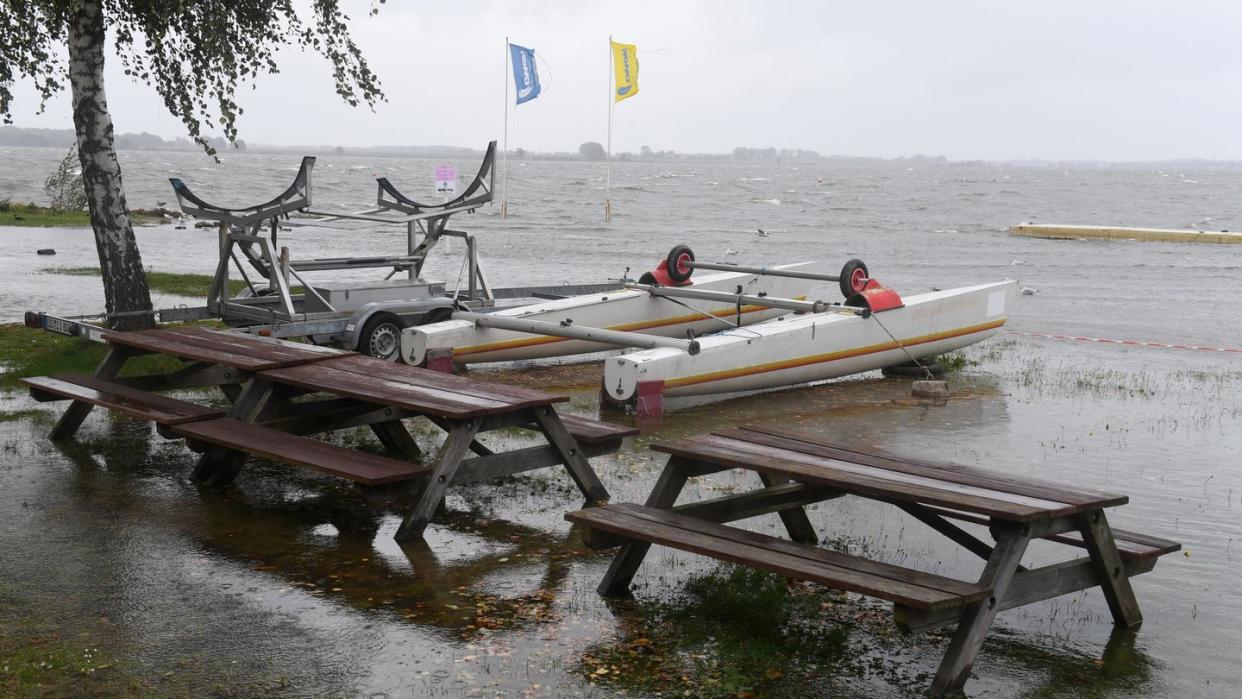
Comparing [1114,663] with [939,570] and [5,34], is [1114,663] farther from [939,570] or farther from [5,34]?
[5,34]

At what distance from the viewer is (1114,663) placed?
5.21 metres

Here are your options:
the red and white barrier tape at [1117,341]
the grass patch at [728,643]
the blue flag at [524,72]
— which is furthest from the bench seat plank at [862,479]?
the blue flag at [524,72]

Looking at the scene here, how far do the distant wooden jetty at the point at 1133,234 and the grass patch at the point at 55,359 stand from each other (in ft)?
124

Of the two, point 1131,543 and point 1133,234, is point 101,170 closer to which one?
point 1131,543

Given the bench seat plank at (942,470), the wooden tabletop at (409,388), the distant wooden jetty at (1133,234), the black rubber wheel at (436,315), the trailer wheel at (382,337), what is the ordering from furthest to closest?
the distant wooden jetty at (1133,234) < the black rubber wheel at (436,315) < the trailer wheel at (382,337) < the wooden tabletop at (409,388) < the bench seat plank at (942,470)

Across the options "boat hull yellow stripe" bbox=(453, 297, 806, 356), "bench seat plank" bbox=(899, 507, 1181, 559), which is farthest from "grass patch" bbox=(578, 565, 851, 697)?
"boat hull yellow stripe" bbox=(453, 297, 806, 356)

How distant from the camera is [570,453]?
694cm

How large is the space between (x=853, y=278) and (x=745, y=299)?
1.30 m

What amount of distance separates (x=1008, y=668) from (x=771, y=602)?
1.05 m

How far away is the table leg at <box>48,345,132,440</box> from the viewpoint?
867cm

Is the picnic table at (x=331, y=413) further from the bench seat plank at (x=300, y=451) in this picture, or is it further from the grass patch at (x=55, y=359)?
the grass patch at (x=55, y=359)

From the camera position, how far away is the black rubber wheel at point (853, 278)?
42.5 ft

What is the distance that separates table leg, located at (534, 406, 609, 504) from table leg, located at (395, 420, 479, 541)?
0.50 m

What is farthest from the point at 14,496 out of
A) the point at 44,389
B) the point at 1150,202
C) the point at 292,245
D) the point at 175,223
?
the point at 1150,202
